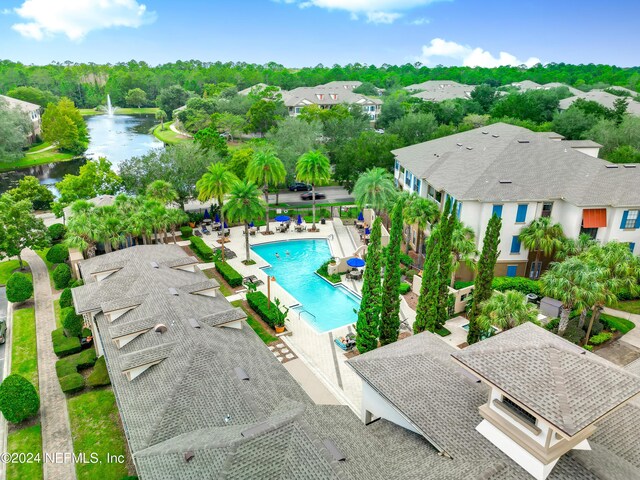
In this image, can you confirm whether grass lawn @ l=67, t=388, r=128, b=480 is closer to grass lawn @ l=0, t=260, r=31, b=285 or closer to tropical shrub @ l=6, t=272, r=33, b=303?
tropical shrub @ l=6, t=272, r=33, b=303

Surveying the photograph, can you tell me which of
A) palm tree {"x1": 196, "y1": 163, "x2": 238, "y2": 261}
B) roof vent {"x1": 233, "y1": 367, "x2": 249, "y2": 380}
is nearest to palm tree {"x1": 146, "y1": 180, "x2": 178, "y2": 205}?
palm tree {"x1": 196, "y1": 163, "x2": 238, "y2": 261}

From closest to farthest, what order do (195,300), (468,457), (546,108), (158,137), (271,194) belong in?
(468,457) < (195,300) < (271,194) < (546,108) < (158,137)

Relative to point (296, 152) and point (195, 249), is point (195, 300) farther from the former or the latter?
point (296, 152)

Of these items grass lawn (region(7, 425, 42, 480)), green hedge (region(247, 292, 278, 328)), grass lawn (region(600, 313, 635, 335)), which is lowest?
grass lawn (region(7, 425, 42, 480))

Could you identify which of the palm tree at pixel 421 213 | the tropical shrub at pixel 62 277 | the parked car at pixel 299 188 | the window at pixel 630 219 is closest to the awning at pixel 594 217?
the window at pixel 630 219

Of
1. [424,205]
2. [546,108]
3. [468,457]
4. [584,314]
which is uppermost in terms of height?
[546,108]

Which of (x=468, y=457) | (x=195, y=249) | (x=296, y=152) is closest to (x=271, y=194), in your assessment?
(x=296, y=152)

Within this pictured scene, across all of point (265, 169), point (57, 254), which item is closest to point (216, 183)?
point (265, 169)
